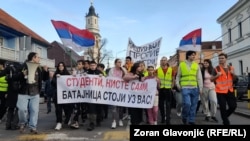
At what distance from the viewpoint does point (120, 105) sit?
1039 centimetres

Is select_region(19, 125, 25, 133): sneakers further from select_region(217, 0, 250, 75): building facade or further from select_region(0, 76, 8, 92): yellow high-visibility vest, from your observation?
select_region(217, 0, 250, 75): building facade

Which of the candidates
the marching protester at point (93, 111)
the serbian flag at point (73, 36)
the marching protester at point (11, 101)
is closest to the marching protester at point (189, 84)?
the marching protester at point (93, 111)

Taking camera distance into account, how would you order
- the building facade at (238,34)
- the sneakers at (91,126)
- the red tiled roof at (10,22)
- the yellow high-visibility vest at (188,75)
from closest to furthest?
1. the sneakers at (91,126)
2. the yellow high-visibility vest at (188,75)
3. the red tiled roof at (10,22)
4. the building facade at (238,34)

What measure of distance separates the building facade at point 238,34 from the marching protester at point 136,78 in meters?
31.2

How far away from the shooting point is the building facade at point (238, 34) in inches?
1607

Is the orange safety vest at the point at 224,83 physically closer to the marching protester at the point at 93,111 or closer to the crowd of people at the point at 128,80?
the crowd of people at the point at 128,80

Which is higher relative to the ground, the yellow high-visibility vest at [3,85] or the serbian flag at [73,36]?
the serbian flag at [73,36]

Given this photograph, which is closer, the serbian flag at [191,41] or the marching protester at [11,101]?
the marching protester at [11,101]

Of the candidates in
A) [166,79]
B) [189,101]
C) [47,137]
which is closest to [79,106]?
[47,137]

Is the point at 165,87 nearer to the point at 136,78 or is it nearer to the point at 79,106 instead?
the point at 136,78

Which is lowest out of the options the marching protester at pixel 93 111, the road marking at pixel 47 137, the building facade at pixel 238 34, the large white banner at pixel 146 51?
the road marking at pixel 47 137

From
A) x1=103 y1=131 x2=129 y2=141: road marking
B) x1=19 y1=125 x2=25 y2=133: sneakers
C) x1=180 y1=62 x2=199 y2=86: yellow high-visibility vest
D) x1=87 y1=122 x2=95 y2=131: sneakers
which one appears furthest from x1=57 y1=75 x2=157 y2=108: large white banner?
x1=19 y1=125 x2=25 y2=133: sneakers

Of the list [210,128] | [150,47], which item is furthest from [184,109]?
[210,128]

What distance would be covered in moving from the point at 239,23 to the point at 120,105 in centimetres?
3636
